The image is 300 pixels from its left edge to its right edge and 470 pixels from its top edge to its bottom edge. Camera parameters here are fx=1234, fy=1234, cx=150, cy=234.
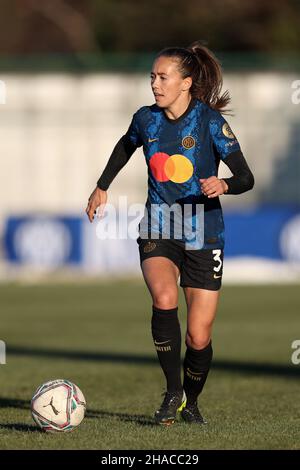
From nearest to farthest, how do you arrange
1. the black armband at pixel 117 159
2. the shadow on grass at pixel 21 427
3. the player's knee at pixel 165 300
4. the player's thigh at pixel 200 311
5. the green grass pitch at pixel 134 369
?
the green grass pitch at pixel 134 369
the shadow on grass at pixel 21 427
the player's knee at pixel 165 300
the player's thigh at pixel 200 311
the black armband at pixel 117 159

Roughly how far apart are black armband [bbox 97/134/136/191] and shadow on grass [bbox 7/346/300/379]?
384cm

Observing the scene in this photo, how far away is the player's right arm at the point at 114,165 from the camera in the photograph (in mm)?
7805

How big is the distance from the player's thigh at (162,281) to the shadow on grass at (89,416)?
2.50 ft

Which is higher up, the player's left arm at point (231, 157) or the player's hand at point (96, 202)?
the player's left arm at point (231, 157)

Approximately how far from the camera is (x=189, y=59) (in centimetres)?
771

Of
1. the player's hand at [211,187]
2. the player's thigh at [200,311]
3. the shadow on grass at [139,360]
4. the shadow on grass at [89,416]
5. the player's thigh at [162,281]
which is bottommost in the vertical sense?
the shadow on grass at [139,360]

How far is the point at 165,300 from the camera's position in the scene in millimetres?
7473

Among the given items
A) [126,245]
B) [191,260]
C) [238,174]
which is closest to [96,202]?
[191,260]

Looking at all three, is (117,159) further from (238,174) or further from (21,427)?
(21,427)

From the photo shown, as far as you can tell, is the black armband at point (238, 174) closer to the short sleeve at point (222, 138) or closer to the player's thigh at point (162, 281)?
the short sleeve at point (222, 138)

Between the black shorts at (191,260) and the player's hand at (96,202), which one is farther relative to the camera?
the player's hand at (96,202)

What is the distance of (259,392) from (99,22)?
36.9m

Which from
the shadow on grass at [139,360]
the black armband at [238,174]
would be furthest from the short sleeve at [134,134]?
the shadow on grass at [139,360]

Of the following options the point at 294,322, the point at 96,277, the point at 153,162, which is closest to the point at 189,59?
the point at 153,162
